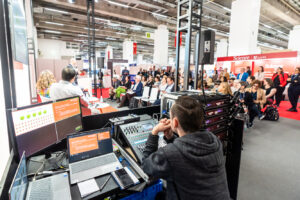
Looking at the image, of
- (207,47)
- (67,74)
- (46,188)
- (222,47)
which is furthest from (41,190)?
(222,47)

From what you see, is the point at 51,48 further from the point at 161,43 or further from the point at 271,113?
the point at 271,113

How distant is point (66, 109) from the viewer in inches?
51.8

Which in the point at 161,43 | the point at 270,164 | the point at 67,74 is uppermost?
the point at 161,43

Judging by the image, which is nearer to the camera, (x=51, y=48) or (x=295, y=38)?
(x=295, y=38)

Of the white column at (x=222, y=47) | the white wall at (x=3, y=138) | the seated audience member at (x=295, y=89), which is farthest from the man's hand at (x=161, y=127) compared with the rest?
the white column at (x=222, y=47)

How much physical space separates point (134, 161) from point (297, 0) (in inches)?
428

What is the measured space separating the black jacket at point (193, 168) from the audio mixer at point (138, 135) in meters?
0.30

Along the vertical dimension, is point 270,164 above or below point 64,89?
below

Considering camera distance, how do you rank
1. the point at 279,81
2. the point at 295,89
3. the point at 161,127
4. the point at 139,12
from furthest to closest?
the point at 139,12 < the point at 279,81 < the point at 295,89 < the point at 161,127

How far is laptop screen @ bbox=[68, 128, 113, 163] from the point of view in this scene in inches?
46.2

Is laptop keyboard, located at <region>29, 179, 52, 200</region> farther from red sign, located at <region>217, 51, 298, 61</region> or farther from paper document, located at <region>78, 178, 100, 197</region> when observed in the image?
red sign, located at <region>217, 51, 298, 61</region>

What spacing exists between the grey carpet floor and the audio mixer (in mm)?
1430

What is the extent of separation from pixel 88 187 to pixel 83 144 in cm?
32

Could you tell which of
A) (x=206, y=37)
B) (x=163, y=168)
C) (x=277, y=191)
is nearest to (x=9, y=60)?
(x=163, y=168)
